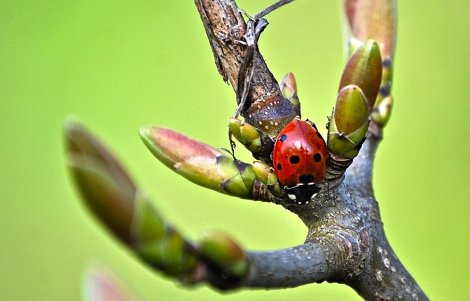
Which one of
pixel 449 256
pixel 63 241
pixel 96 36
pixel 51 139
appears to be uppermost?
pixel 96 36

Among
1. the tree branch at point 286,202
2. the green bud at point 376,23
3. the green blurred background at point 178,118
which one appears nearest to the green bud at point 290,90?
the tree branch at point 286,202

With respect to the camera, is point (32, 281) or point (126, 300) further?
point (32, 281)

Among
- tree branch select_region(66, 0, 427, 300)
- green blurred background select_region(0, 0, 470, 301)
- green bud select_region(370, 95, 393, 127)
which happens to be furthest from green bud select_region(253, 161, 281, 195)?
green blurred background select_region(0, 0, 470, 301)

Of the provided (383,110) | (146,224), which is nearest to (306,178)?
(383,110)

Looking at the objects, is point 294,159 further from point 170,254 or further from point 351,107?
point 170,254

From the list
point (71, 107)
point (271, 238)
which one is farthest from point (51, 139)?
point (271, 238)

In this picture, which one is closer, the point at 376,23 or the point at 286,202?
the point at 286,202

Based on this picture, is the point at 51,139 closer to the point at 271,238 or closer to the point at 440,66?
the point at 271,238

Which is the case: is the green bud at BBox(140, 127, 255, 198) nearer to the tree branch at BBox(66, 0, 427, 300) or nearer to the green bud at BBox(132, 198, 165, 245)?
the tree branch at BBox(66, 0, 427, 300)
